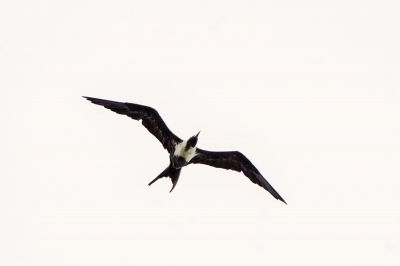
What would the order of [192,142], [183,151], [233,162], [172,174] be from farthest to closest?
[233,162], [172,174], [183,151], [192,142]

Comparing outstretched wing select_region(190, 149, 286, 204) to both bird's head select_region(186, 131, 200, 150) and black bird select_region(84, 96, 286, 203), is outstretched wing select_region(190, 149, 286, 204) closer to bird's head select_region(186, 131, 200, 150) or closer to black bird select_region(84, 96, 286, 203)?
black bird select_region(84, 96, 286, 203)

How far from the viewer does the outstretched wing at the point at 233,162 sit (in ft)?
75.7

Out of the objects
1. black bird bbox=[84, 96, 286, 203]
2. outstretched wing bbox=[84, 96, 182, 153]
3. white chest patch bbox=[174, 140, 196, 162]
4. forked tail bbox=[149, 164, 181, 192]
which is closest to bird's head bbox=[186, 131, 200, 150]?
black bird bbox=[84, 96, 286, 203]

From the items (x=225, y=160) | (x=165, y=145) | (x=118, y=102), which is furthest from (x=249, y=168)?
(x=118, y=102)

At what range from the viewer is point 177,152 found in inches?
886

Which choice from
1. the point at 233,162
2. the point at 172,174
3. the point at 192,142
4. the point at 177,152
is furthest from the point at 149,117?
the point at 233,162

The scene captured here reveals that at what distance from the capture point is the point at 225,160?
23.3 metres

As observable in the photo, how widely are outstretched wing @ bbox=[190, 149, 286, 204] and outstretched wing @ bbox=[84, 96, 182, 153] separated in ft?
2.65

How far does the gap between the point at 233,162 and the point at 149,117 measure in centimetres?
257

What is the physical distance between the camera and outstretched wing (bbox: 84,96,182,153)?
22.3 meters

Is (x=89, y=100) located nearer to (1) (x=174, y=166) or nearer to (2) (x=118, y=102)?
(2) (x=118, y=102)

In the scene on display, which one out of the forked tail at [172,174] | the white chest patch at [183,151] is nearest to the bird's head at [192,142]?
the white chest patch at [183,151]

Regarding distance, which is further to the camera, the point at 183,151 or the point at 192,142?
the point at 183,151

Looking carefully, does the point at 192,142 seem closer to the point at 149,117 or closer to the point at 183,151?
the point at 183,151
